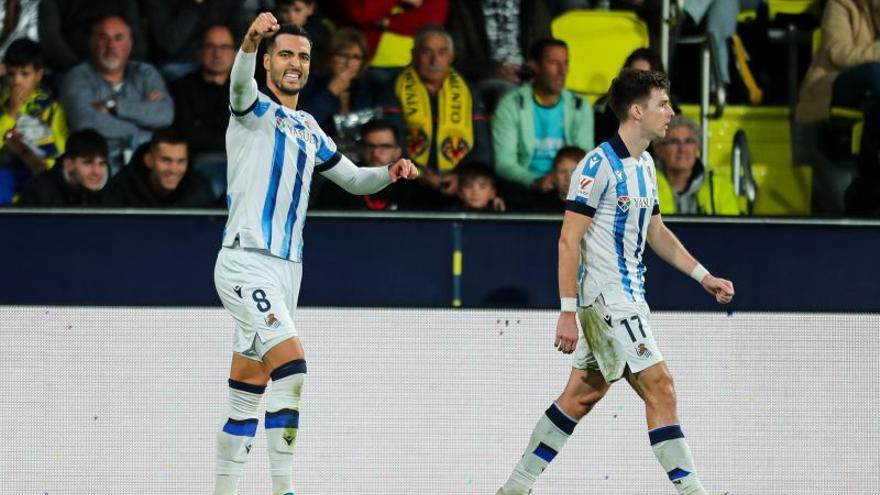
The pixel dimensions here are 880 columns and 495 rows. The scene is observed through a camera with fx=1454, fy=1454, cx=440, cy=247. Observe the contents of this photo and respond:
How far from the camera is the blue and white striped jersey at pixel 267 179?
18.8ft

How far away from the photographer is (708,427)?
278 inches

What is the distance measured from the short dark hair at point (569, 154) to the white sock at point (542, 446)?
1907 mm

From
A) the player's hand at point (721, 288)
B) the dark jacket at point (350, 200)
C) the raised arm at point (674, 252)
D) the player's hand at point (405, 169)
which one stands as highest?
the player's hand at point (405, 169)

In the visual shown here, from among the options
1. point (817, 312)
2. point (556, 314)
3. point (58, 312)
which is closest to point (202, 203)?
point (58, 312)

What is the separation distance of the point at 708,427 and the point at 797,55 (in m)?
2.37

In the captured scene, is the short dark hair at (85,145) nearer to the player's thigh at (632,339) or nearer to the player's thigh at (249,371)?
the player's thigh at (249,371)

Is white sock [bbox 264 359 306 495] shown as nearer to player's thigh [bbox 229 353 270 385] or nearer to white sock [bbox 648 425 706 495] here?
player's thigh [bbox 229 353 270 385]

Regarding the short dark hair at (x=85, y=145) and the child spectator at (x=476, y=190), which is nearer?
the short dark hair at (x=85, y=145)

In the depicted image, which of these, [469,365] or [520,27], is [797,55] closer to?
[520,27]

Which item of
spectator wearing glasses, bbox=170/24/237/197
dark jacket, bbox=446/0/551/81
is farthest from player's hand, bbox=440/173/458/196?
spectator wearing glasses, bbox=170/24/237/197

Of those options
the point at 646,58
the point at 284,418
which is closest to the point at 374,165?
the point at 646,58

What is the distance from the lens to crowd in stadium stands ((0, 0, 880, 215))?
24.6ft

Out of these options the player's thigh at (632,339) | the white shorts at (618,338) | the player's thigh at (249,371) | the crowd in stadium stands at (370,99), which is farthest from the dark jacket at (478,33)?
the player's thigh at (249,371)

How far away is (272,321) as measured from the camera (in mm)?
5676
